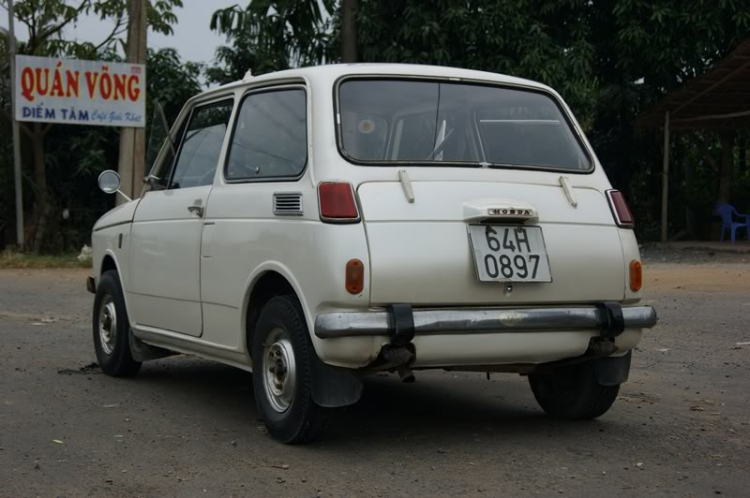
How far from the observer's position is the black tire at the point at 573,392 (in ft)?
19.7

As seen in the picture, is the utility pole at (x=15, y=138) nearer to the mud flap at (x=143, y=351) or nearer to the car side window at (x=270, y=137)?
the mud flap at (x=143, y=351)

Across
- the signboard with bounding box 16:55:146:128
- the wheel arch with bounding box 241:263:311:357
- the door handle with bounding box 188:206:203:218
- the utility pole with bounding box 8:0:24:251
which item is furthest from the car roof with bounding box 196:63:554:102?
the utility pole with bounding box 8:0:24:251

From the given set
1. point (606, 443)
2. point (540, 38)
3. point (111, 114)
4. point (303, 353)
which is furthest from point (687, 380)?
point (111, 114)

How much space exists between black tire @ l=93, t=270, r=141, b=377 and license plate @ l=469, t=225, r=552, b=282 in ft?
10.2

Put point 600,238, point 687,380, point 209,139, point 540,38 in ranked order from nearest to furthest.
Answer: point 600,238, point 209,139, point 687,380, point 540,38

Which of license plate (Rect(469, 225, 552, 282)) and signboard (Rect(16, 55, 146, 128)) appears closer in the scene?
license plate (Rect(469, 225, 552, 282))

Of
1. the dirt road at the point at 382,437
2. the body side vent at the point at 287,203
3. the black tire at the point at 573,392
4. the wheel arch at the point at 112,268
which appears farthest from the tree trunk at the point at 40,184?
the body side vent at the point at 287,203

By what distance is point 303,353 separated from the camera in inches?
208

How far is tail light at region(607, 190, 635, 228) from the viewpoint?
5742 mm

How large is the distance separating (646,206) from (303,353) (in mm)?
21368

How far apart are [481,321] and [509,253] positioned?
38cm

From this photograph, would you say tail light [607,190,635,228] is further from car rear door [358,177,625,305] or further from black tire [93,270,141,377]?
black tire [93,270,141,377]

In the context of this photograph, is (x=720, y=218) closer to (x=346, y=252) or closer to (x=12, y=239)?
(x=12, y=239)

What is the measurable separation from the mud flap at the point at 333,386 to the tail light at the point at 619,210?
1615 millimetres
